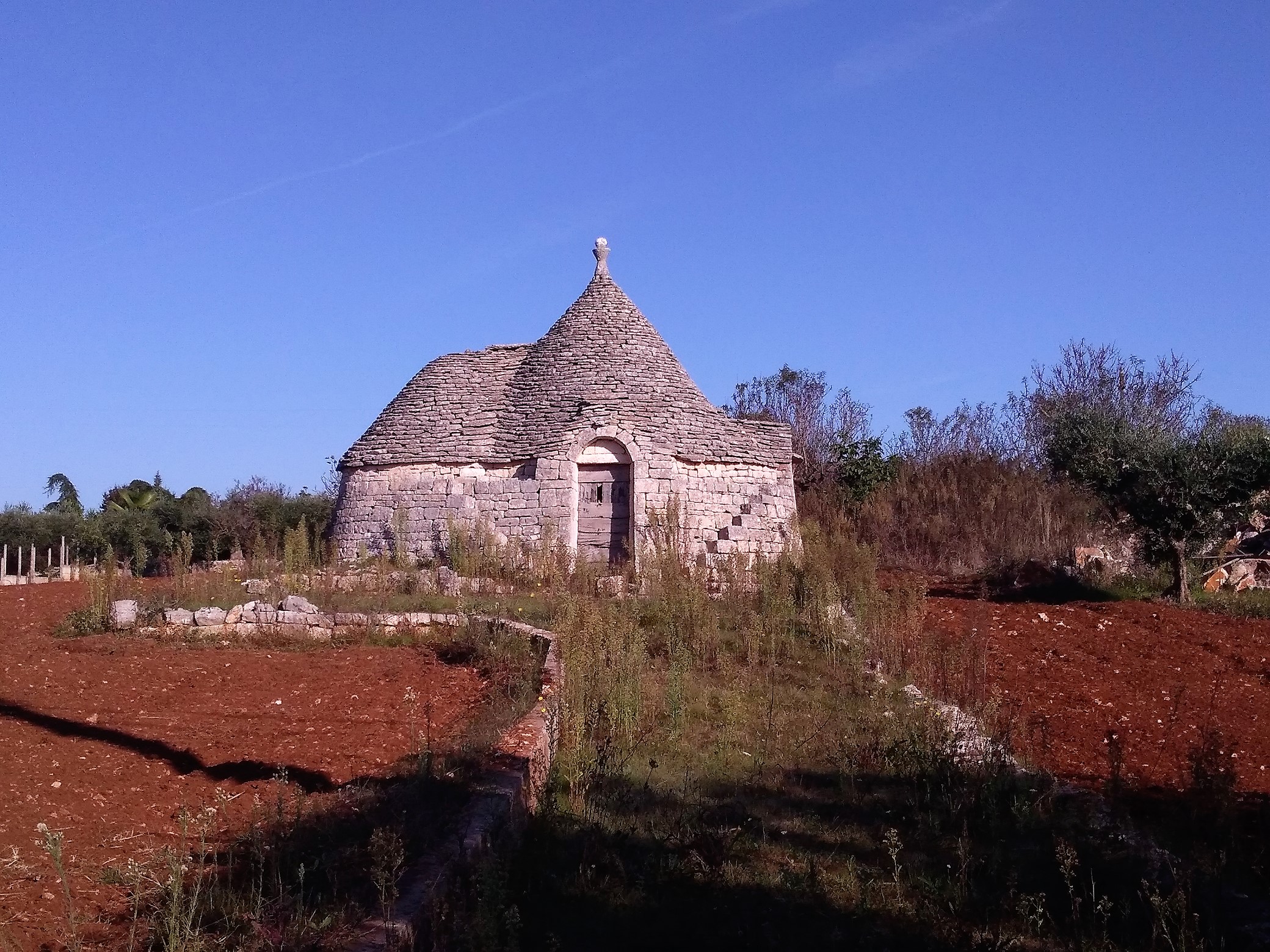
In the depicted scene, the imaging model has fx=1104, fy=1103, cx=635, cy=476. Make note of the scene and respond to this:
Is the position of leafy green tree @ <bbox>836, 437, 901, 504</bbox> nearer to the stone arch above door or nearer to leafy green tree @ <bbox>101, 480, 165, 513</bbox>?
the stone arch above door

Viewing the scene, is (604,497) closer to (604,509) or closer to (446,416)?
(604,509)

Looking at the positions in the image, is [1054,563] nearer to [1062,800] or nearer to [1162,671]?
[1162,671]

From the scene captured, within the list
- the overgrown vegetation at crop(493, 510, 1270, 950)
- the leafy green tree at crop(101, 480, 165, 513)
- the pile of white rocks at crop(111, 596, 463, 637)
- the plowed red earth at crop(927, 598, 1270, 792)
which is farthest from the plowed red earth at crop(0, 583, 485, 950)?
the leafy green tree at crop(101, 480, 165, 513)

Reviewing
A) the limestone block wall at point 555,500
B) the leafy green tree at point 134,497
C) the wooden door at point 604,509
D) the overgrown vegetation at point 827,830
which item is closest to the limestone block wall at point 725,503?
the limestone block wall at point 555,500

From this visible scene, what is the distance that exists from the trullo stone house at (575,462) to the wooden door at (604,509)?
2cm

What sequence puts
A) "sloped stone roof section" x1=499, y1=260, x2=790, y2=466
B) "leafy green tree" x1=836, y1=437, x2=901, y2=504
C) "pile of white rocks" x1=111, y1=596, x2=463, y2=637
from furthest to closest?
"leafy green tree" x1=836, y1=437, x2=901, y2=504 < "sloped stone roof section" x1=499, y1=260, x2=790, y2=466 < "pile of white rocks" x1=111, y1=596, x2=463, y2=637

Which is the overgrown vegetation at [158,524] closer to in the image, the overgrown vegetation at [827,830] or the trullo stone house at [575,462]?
the trullo stone house at [575,462]

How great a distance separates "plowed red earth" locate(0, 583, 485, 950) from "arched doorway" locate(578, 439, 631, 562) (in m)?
5.62

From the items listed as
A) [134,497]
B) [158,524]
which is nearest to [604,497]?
[158,524]

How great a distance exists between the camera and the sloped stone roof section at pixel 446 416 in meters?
17.1

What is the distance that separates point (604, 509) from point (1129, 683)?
829 cm

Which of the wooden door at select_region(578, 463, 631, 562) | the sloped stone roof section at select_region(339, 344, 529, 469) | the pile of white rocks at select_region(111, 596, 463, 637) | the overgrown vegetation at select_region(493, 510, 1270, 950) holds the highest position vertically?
the sloped stone roof section at select_region(339, 344, 529, 469)

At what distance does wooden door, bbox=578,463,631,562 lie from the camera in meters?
16.3

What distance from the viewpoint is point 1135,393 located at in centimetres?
2944
